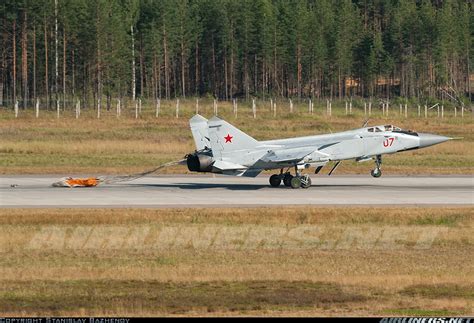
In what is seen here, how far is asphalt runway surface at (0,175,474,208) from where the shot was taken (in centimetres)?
3734

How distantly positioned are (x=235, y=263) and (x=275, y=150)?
56.6 feet

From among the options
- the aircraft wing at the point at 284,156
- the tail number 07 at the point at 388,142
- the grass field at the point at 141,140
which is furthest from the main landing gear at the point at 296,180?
the grass field at the point at 141,140

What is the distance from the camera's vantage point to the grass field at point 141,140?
173 ft

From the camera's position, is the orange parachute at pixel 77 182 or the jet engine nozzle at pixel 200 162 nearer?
the jet engine nozzle at pixel 200 162

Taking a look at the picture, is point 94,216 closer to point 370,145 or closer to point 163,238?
point 163,238

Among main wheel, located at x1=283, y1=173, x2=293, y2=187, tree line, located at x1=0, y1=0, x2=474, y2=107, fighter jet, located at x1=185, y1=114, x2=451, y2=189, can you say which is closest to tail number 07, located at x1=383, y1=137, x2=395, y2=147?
fighter jet, located at x1=185, y1=114, x2=451, y2=189

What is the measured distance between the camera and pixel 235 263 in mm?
25156

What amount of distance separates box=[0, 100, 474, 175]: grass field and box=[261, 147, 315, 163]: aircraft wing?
939 centimetres

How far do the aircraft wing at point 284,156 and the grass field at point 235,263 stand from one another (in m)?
7.16

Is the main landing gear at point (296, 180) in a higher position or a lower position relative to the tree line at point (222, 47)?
lower

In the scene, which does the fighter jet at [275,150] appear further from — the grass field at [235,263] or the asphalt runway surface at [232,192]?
the grass field at [235,263]

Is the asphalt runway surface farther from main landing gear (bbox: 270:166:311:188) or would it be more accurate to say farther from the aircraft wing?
the aircraft wing

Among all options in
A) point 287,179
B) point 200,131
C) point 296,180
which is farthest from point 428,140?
point 200,131

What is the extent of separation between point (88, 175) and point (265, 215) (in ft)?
56.4
